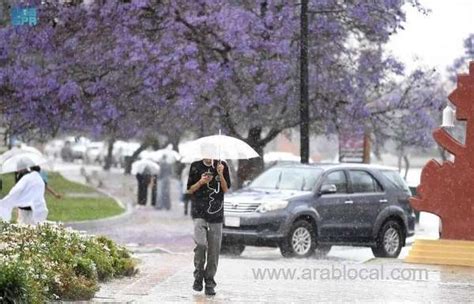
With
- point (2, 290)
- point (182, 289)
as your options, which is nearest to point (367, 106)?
point (182, 289)

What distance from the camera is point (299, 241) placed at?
66.9 feet

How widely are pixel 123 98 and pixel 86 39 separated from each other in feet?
5.04

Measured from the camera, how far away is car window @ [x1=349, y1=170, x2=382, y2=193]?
70.9 feet

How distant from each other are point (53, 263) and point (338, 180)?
920cm

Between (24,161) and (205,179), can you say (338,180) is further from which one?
(205,179)

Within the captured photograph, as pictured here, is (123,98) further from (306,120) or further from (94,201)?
(94,201)

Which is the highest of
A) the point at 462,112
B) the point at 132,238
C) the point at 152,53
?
the point at 152,53

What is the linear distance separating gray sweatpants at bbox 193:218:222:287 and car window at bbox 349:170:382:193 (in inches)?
327

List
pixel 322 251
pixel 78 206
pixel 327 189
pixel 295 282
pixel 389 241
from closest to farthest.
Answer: pixel 295 282 → pixel 327 189 → pixel 389 241 → pixel 322 251 → pixel 78 206

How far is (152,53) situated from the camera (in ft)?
88.8

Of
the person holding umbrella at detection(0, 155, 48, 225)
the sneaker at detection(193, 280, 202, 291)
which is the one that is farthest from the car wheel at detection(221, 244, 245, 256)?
the sneaker at detection(193, 280, 202, 291)

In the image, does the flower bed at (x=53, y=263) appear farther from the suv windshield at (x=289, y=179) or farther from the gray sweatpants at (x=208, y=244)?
the suv windshield at (x=289, y=179)

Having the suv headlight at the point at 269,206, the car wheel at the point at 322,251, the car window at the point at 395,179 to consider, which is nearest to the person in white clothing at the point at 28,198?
the suv headlight at the point at 269,206

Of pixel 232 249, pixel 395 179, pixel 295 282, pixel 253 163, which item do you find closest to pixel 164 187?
pixel 253 163
